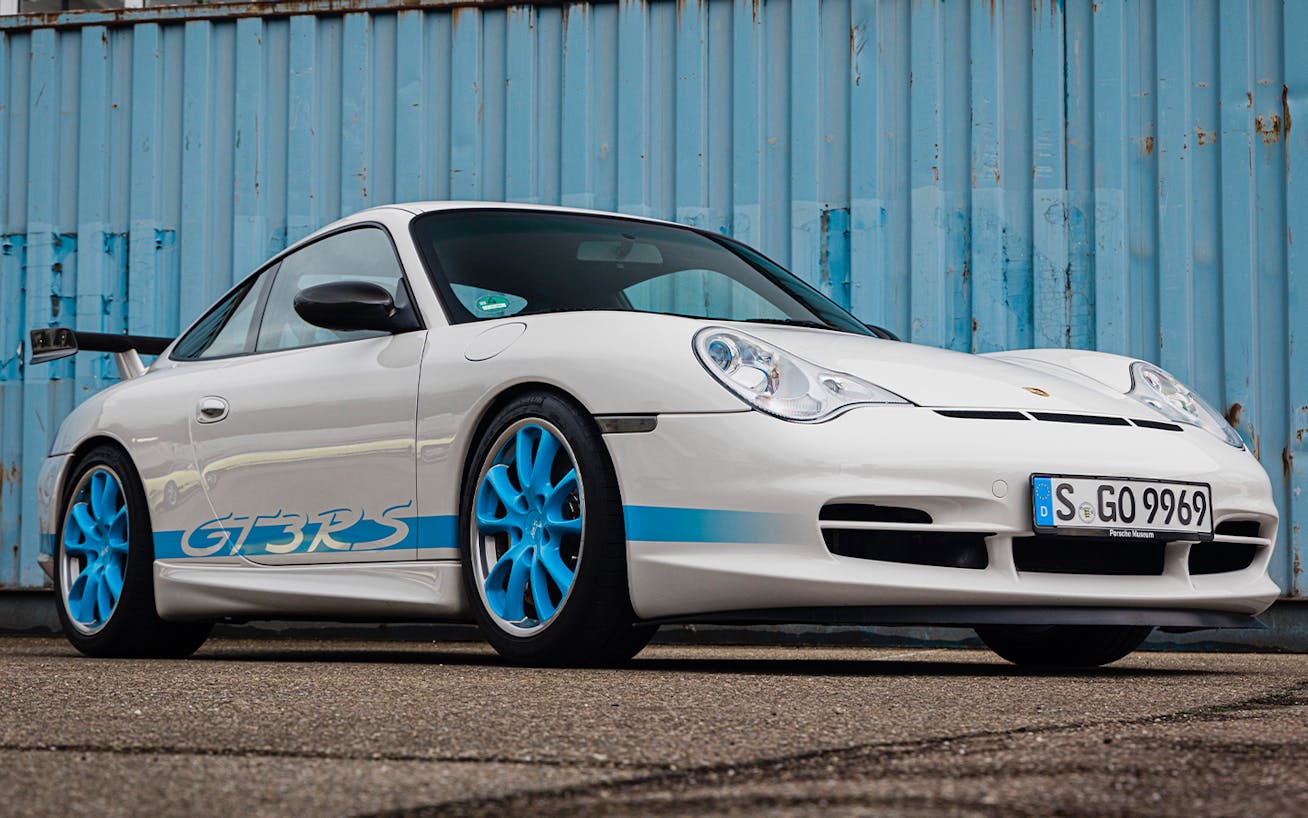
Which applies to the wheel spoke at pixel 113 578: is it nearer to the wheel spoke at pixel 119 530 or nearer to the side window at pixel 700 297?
the wheel spoke at pixel 119 530

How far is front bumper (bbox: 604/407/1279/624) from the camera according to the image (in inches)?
147

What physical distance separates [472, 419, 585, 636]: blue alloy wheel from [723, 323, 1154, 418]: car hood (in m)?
0.57

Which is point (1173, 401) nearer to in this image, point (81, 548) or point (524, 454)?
point (524, 454)

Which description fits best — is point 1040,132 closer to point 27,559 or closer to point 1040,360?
point 1040,360

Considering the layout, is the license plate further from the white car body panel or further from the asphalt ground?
the asphalt ground

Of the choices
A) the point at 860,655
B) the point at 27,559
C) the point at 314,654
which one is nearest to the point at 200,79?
the point at 27,559

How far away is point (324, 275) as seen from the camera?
520 cm

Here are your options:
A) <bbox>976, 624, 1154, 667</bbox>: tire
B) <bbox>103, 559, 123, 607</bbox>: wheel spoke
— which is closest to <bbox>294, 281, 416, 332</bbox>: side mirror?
<bbox>103, 559, 123, 607</bbox>: wheel spoke

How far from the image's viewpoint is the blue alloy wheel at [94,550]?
531 centimetres

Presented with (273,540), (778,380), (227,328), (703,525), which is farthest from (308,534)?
(778,380)

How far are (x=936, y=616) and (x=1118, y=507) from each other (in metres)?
0.52

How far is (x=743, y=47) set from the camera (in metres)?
7.30

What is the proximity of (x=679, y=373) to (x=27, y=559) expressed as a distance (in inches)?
182

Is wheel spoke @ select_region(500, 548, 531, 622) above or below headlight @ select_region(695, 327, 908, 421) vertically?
below
